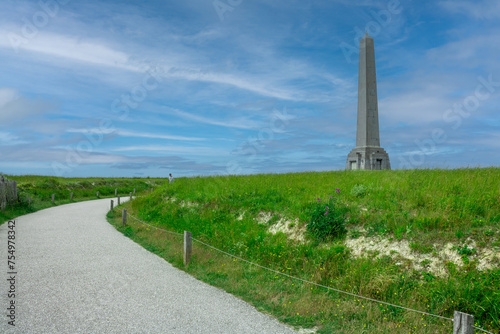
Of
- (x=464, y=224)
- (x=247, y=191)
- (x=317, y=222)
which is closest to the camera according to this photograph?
(x=464, y=224)

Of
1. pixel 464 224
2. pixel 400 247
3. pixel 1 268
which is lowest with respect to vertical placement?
pixel 1 268

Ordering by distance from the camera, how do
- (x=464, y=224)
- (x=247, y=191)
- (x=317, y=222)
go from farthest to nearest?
(x=247, y=191)
(x=317, y=222)
(x=464, y=224)

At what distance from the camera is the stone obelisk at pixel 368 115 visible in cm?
2742

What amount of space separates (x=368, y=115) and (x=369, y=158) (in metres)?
3.60

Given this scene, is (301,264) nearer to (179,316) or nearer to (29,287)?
(179,316)

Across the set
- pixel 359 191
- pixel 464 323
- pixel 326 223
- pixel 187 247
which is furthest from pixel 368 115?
pixel 464 323

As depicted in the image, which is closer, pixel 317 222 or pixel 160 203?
pixel 317 222

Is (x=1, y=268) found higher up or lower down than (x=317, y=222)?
lower down

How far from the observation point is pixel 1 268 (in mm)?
10555

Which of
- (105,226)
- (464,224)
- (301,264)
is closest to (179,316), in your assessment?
(301,264)

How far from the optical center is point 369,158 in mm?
27594

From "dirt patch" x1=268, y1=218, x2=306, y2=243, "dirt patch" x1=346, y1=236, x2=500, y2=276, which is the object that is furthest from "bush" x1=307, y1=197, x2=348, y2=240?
"dirt patch" x1=346, y1=236, x2=500, y2=276

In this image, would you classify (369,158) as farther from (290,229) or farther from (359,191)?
(290,229)

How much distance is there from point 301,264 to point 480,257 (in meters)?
4.62
